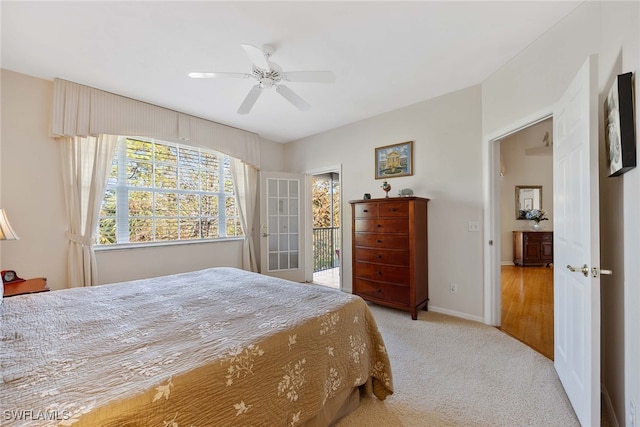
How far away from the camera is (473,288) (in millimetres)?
3104

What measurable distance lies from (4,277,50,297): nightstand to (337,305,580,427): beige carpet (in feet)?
8.75

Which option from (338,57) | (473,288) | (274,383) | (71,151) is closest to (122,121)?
Answer: (71,151)

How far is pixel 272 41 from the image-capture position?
223 cm

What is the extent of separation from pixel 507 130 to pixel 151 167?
13.9 ft

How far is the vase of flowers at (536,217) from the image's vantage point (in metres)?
6.38

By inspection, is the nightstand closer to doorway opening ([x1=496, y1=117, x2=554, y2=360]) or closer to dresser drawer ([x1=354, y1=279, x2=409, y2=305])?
dresser drawer ([x1=354, y1=279, x2=409, y2=305])

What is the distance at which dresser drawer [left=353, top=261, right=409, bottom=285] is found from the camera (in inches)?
126

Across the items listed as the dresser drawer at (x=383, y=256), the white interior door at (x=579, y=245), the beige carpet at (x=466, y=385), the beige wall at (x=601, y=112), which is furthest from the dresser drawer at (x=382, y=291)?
the beige wall at (x=601, y=112)

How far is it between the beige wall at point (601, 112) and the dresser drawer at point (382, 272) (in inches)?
65.5

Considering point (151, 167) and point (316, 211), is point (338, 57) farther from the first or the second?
point (316, 211)

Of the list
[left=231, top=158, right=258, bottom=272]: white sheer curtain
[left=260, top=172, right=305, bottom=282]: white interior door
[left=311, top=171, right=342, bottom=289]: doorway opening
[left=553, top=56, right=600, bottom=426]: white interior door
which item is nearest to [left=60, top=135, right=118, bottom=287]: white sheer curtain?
[left=231, top=158, right=258, bottom=272]: white sheer curtain

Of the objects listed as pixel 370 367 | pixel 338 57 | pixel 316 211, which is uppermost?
pixel 338 57

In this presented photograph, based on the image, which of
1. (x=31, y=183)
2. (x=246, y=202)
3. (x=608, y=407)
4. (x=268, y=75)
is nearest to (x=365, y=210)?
(x=268, y=75)

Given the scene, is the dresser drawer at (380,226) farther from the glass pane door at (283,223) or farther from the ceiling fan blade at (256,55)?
the ceiling fan blade at (256,55)
